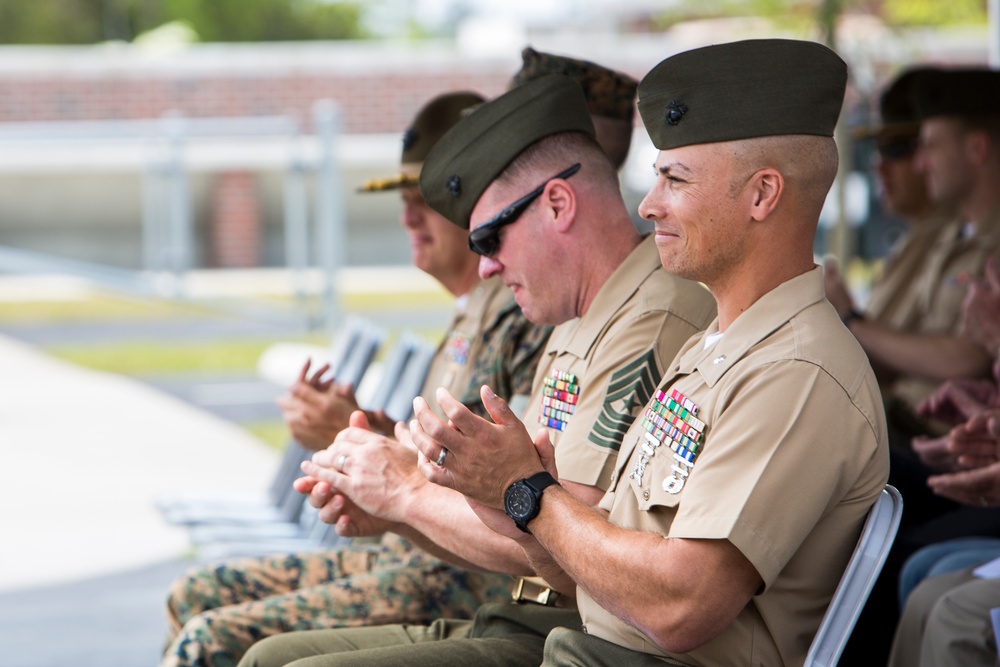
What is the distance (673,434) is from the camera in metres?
2.20

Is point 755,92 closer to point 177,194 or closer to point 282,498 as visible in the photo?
point 282,498

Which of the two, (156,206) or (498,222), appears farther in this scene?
(156,206)

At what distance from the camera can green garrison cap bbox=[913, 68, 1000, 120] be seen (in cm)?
498

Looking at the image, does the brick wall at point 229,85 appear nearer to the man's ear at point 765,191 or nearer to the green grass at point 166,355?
the green grass at point 166,355

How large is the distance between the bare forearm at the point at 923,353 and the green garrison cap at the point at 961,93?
964 millimetres

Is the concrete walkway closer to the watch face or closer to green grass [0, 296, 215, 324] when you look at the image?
green grass [0, 296, 215, 324]

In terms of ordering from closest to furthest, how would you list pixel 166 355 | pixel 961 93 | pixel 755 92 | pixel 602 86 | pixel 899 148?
pixel 755 92 < pixel 602 86 < pixel 961 93 < pixel 899 148 < pixel 166 355

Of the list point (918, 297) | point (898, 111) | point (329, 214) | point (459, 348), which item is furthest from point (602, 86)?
point (329, 214)

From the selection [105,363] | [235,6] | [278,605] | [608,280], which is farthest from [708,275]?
[235,6]

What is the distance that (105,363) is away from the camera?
1321 centimetres

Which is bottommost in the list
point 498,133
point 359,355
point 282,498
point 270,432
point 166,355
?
point 166,355

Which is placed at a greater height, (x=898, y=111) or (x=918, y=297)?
(x=898, y=111)

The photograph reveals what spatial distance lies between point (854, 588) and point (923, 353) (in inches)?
103

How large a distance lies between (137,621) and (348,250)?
53.8 ft
